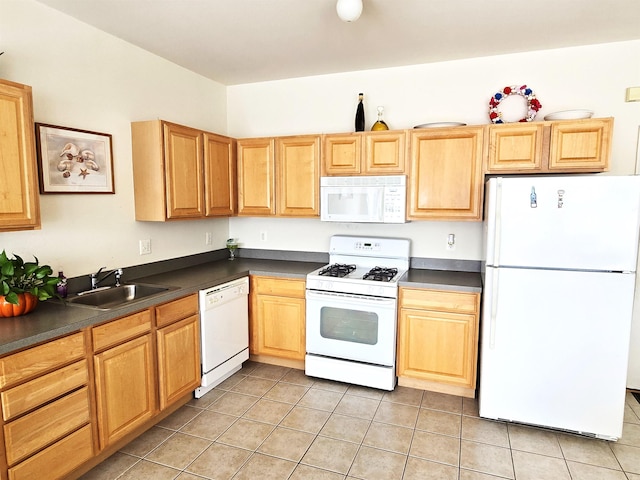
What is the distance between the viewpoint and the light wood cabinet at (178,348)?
251 centimetres

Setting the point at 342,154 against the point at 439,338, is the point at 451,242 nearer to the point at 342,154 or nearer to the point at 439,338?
the point at 439,338

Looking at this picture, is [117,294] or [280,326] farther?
[280,326]

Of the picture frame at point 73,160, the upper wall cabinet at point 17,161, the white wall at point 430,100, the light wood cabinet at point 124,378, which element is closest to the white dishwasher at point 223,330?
the light wood cabinet at point 124,378

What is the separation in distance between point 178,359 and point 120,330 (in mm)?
566

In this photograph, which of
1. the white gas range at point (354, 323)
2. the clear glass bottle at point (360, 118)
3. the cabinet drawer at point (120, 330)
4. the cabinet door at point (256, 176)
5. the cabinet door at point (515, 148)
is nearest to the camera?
the cabinet drawer at point (120, 330)

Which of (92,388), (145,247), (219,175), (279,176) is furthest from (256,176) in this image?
(92,388)

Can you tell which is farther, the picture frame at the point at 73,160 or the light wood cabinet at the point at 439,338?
the light wood cabinet at the point at 439,338

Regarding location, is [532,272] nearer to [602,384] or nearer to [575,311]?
[575,311]

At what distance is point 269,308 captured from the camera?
3.38 meters

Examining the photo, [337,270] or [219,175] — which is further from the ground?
[219,175]

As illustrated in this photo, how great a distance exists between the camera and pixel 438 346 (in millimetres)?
2918

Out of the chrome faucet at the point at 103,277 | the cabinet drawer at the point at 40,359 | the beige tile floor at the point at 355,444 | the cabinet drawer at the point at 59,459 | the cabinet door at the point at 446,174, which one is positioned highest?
the cabinet door at the point at 446,174

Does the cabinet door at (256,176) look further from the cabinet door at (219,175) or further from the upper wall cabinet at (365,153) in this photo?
the upper wall cabinet at (365,153)

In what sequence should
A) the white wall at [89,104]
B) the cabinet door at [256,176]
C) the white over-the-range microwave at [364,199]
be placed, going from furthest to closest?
the cabinet door at [256,176] < the white over-the-range microwave at [364,199] < the white wall at [89,104]
